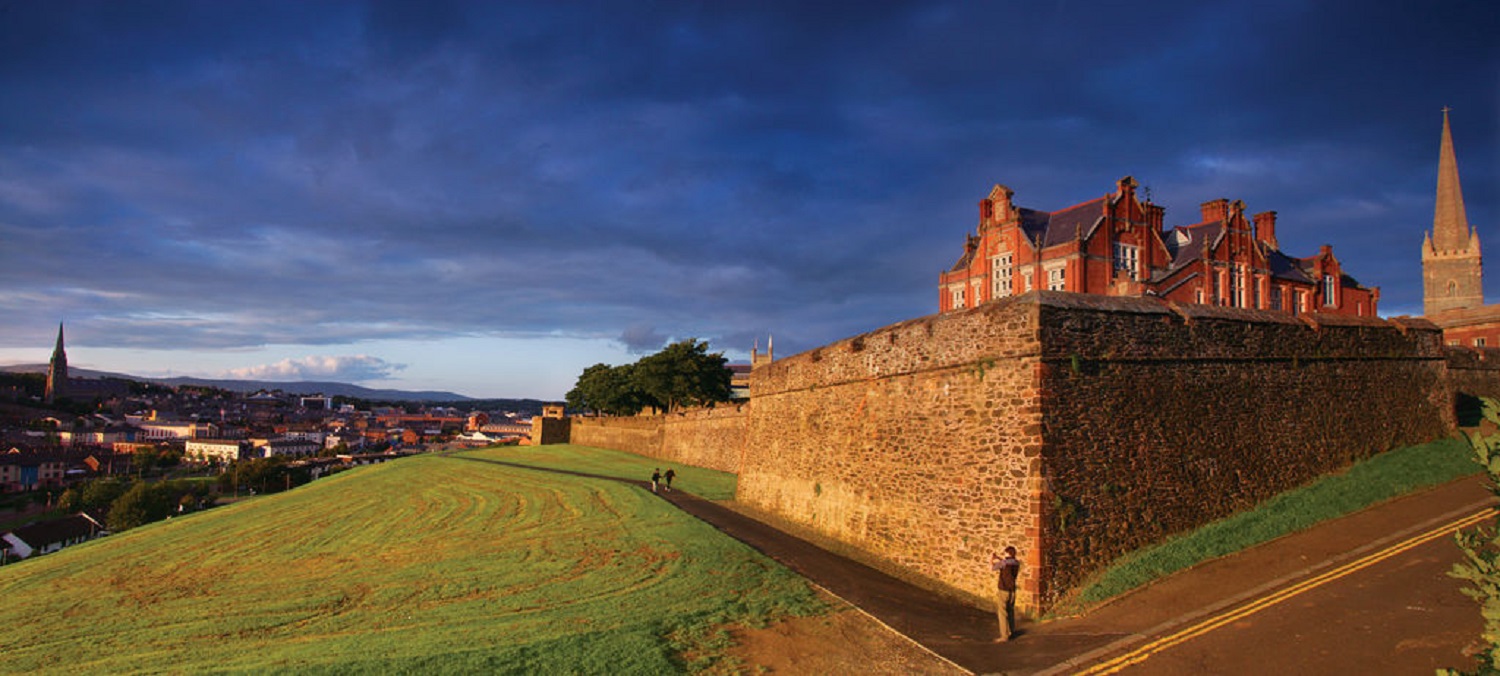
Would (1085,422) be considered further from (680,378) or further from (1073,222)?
(680,378)

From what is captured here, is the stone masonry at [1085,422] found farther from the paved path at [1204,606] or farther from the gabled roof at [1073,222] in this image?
the gabled roof at [1073,222]

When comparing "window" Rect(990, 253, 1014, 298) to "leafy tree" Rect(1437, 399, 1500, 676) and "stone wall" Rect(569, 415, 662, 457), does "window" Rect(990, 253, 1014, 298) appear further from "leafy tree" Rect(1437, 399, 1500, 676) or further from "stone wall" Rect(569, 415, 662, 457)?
"leafy tree" Rect(1437, 399, 1500, 676)

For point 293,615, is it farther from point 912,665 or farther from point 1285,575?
point 1285,575

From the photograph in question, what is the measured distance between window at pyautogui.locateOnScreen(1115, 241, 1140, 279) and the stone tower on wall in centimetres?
6859

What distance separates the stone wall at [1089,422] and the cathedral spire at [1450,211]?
→ 80.0 meters

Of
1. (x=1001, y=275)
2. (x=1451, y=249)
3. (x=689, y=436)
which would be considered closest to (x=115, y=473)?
(x=689, y=436)

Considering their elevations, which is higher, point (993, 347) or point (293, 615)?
point (993, 347)

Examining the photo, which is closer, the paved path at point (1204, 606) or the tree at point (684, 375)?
the paved path at point (1204, 606)

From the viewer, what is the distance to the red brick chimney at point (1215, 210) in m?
37.9

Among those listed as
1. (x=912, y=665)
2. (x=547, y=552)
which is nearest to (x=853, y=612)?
(x=912, y=665)

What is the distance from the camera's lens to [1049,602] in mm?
12797

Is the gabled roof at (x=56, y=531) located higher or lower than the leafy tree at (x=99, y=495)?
lower

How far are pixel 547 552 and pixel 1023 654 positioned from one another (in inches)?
505

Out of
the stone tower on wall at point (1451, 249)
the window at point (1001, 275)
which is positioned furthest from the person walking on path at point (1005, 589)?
the stone tower on wall at point (1451, 249)
